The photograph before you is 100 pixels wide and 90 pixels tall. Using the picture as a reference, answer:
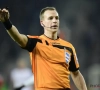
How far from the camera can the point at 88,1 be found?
702cm

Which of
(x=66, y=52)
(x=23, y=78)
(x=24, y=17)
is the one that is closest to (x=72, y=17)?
(x=24, y=17)

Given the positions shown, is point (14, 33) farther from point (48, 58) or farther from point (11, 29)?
point (48, 58)

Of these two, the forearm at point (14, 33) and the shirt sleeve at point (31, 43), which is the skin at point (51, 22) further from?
the forearm at point (14, 33)

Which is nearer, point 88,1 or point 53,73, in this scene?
point 53,73

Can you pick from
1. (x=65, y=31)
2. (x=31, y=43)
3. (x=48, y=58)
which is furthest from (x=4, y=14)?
(x=65, y=31)

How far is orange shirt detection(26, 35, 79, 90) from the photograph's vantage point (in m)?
2.69

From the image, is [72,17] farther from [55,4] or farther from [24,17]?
[24,17]

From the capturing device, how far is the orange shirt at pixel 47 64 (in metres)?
2.69

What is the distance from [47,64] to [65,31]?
3857 millimetres

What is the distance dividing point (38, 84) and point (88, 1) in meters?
4.63

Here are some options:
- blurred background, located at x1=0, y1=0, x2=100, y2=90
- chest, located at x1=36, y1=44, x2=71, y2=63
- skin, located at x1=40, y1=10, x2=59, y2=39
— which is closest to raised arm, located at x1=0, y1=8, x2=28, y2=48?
chest, located at x1=36, y1=44, x2=71, y2=63

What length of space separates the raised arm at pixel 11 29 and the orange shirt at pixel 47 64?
74mm

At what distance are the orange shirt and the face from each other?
15cm

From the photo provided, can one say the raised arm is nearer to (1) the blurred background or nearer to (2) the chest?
(2) the chest
